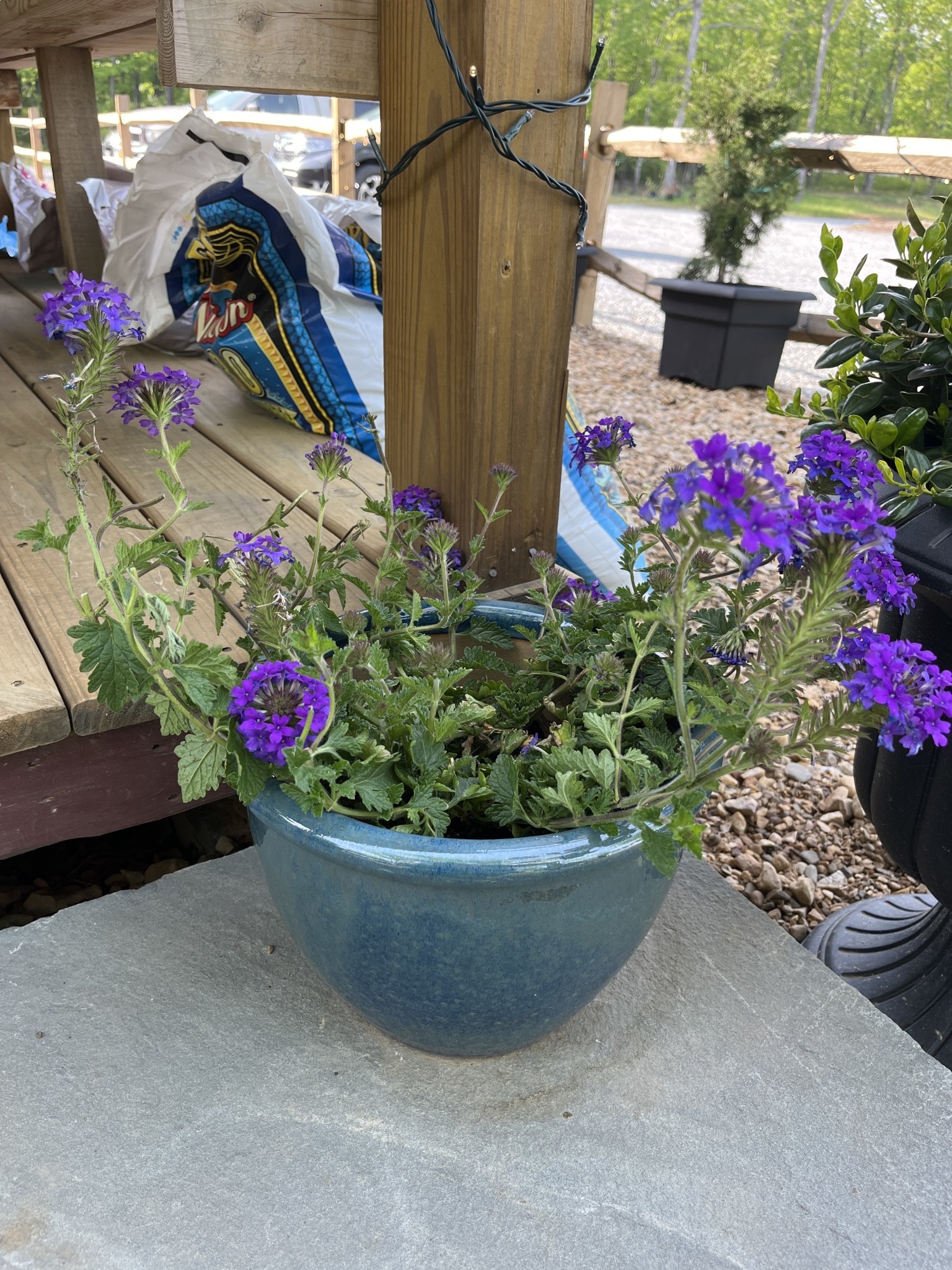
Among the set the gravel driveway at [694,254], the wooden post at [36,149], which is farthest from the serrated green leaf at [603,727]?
the wooden post at [36,149]

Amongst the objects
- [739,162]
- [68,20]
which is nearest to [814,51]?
[739,162]

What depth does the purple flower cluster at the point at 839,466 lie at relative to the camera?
2.94ft

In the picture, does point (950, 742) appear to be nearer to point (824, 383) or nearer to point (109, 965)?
point (824, 383)

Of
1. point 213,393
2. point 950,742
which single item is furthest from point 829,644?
point 213,393

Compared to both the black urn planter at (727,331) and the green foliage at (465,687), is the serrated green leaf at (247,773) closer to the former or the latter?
the green foliage at (465,687)

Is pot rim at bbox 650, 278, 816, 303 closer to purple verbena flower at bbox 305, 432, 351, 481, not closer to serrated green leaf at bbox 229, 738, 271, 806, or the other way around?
purple verbena flower at bbox 305, 432, 351, 481

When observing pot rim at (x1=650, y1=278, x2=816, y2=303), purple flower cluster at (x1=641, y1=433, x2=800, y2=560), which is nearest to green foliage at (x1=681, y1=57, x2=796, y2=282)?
pot rim at (x1=650, y1=278, x2=816, y2=303)

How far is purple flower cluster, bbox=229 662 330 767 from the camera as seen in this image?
2.80 feet

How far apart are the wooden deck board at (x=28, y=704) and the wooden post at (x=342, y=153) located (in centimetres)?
539

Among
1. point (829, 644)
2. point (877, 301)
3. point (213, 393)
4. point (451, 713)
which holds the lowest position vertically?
point (213, 393)

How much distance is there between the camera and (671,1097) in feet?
3.63

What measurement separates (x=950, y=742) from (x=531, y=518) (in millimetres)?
652

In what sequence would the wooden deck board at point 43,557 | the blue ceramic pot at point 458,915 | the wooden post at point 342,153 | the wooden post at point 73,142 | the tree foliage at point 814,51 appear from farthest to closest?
the tree foliage at point 814,51 → the wooden post at point 342,153 → the wooden post at point 73,142 → the wooden deck board at point 43,557 → the blue ceramic pot at point 458,915

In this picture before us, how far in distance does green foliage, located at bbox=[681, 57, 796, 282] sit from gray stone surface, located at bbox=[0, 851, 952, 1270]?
5222mm
